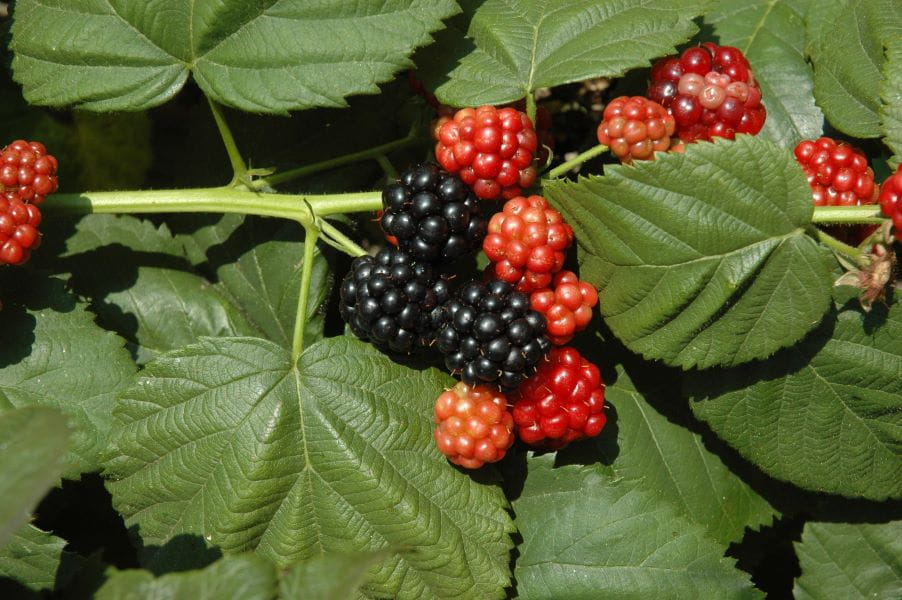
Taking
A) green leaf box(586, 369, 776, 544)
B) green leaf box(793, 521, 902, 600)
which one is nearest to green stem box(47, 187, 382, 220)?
green leaf box(586, 369, 776, 544)

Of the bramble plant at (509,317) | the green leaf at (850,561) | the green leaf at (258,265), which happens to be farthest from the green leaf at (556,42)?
the green leaf at (850,561)

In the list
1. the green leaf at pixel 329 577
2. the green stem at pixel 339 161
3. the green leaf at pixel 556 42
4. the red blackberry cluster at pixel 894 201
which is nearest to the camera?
the green leaf at pixel 329 577

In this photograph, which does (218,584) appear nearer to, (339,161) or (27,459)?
(27,459)

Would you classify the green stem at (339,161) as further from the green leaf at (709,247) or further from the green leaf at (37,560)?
the green leaf at (37,560)

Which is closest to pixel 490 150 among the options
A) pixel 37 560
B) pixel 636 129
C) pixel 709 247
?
pixel 636 129

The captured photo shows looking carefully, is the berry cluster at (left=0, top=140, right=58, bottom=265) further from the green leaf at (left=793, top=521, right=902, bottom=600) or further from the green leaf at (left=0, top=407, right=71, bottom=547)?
the green leaf at (left=793, top=521, right=902, bottom=600)

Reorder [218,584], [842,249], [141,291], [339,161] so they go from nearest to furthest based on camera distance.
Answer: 1. [218,584]
2. [842,249]
3. [339,161]
4. [141,291]
